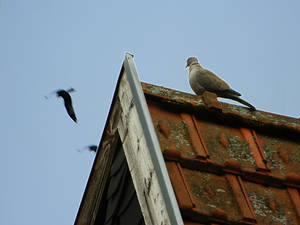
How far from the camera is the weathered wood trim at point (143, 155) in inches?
76.6

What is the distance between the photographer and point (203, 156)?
2254 millimetres

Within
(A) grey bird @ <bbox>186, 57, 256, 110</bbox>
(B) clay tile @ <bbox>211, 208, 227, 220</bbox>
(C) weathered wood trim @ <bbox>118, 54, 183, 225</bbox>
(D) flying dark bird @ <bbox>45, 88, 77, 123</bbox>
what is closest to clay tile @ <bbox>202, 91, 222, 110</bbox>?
(C) weathered wood trim @ <bbox>118, 54, 183, 225</bbox>

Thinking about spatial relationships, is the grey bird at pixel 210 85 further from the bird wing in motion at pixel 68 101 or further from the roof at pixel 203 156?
the roof at pixel 203 156

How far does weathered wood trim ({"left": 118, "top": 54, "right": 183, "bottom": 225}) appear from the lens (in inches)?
76.6

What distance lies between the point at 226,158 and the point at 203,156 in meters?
0.12

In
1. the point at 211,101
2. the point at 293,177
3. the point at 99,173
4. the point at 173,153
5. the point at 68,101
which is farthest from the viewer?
the point at 68,101

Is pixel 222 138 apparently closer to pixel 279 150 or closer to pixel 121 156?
pixel 279 150

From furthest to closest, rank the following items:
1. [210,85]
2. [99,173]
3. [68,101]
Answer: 1. [210,85]
2. [68,101]
3. [99,173]

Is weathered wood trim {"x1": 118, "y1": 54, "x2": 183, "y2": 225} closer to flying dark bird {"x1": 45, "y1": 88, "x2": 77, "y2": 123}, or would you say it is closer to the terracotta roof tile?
the terracotta roof tile

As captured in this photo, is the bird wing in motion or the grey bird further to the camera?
the grey bird

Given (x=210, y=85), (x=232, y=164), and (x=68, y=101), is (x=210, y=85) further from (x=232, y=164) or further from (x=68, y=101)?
(x=232, y=164)

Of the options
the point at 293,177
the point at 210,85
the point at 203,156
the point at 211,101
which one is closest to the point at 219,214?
the point at 203,156

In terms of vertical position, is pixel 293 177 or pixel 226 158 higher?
pixel 226 158

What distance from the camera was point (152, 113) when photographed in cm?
247
